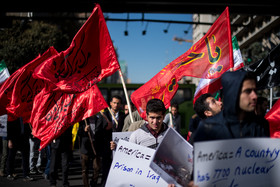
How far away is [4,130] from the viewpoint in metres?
8.00

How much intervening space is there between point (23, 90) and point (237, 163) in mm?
5434

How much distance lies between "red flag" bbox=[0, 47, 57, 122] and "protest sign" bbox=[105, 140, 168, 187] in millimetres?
3628

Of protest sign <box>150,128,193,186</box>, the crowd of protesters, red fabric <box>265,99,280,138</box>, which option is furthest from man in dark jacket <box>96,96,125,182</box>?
protest sign <box>150,128,193,186</box>

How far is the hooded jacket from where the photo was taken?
2.16 m

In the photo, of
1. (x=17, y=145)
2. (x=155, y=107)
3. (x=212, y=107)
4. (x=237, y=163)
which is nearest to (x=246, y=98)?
(x=237, y=163)

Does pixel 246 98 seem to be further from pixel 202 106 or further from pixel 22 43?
pixel 22 43

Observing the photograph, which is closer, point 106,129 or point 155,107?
point 155,107

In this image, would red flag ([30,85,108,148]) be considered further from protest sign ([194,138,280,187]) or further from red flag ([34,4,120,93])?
protest sign ([194,138,280,187])

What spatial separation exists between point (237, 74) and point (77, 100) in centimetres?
374

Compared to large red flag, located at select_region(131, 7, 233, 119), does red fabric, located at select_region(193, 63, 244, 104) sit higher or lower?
lower

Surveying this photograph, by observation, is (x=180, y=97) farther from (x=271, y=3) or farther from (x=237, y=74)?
(x=237, y=74)

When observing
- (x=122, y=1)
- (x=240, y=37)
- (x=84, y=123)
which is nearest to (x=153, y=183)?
(x=84, y=123)

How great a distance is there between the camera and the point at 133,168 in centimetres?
341

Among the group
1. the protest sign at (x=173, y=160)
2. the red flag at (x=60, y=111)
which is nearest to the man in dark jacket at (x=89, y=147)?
the red flag at (x=60, y=111)
